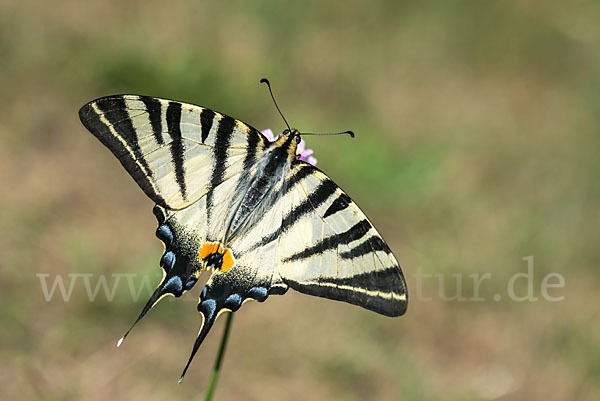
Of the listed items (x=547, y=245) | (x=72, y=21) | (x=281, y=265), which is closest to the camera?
(x=281, y=265)

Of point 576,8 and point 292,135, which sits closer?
point 292,135

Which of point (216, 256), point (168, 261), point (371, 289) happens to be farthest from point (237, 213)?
point (371, 289)

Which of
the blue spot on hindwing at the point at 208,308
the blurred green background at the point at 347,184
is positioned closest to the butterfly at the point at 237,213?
the blue spot on hindwing at the point at 208,308

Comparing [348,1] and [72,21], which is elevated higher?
[348,1]

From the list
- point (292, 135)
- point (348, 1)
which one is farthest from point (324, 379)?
point (348, 1)

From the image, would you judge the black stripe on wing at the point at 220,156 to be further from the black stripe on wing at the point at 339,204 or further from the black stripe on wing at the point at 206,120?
the black stripe on wing at the point at 339,204

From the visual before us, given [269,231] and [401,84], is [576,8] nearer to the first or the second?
[401,84]
